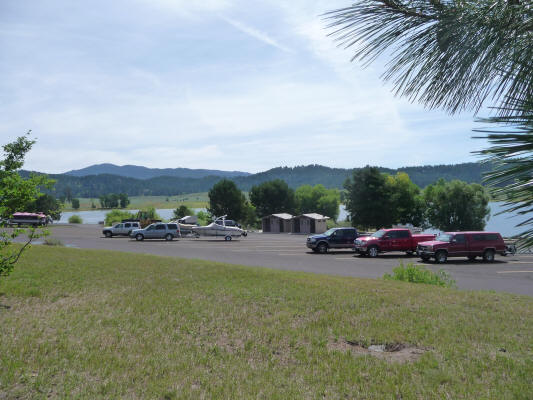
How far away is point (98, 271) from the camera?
1355 centimetres

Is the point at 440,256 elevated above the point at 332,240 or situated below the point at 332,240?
below

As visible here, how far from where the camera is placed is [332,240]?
94.7 feet

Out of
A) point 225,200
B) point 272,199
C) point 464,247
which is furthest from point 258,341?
point 272,199

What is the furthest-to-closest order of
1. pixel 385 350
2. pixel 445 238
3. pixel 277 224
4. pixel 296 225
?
pixel 277 224 → pixel 296 225 → pixel 445 238 → pixel 385 350

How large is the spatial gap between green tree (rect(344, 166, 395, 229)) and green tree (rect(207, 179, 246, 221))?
93.5 ft

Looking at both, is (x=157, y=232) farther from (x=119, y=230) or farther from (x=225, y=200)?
(x=225, y=200)

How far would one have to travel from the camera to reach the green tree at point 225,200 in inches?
3423

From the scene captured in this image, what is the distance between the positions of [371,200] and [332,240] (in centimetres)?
4079

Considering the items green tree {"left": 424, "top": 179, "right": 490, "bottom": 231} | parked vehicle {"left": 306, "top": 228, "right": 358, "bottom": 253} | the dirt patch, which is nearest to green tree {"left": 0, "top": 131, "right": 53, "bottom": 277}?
the dirt patch

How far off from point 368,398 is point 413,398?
499 millimetres

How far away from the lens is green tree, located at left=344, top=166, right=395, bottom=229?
67125 mm

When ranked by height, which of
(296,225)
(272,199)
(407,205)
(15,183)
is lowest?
(296,225)

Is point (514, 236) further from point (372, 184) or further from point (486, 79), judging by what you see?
point (372, 184)

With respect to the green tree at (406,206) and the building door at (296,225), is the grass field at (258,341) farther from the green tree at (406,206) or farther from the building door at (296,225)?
the green tree at (406,206)
